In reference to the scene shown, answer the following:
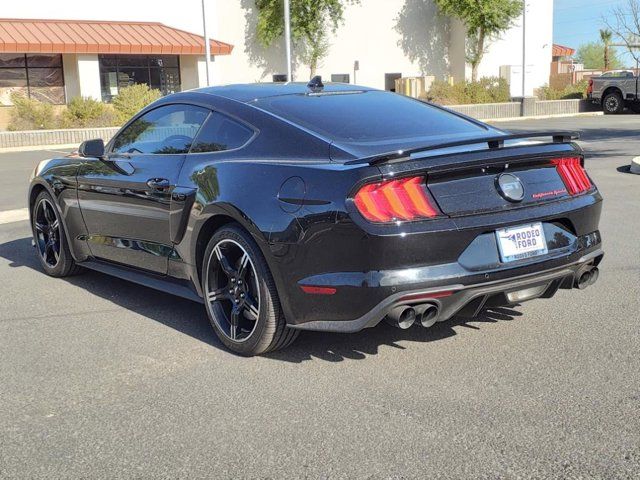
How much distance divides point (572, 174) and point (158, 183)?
257 cm

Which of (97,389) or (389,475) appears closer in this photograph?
(389,475)

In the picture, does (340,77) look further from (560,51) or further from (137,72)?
(560,51)

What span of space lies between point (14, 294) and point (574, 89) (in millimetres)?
32943

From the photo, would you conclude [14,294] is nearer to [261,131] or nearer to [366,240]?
[261,131]

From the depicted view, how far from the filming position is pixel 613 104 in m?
31.2

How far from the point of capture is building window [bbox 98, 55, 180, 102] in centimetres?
2952

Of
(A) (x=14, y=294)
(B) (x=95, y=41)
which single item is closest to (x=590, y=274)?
(A) (x=14, y=294)

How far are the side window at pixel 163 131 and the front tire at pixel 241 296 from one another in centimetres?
85

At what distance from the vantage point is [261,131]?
439 centimetres

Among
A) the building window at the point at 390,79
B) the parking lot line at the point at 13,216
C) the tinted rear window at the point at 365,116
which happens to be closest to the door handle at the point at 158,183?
the tinted rear window at the point at 365,116

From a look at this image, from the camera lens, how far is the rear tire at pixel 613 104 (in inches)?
1222

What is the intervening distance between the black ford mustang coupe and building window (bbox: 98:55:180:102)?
2586 centimetres

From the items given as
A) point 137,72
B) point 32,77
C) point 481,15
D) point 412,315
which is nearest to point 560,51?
point 481,15

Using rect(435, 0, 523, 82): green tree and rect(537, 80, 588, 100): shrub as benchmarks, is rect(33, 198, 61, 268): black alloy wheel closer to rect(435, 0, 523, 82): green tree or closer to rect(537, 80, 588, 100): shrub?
rect(537, 80, 588, 100): shrub
